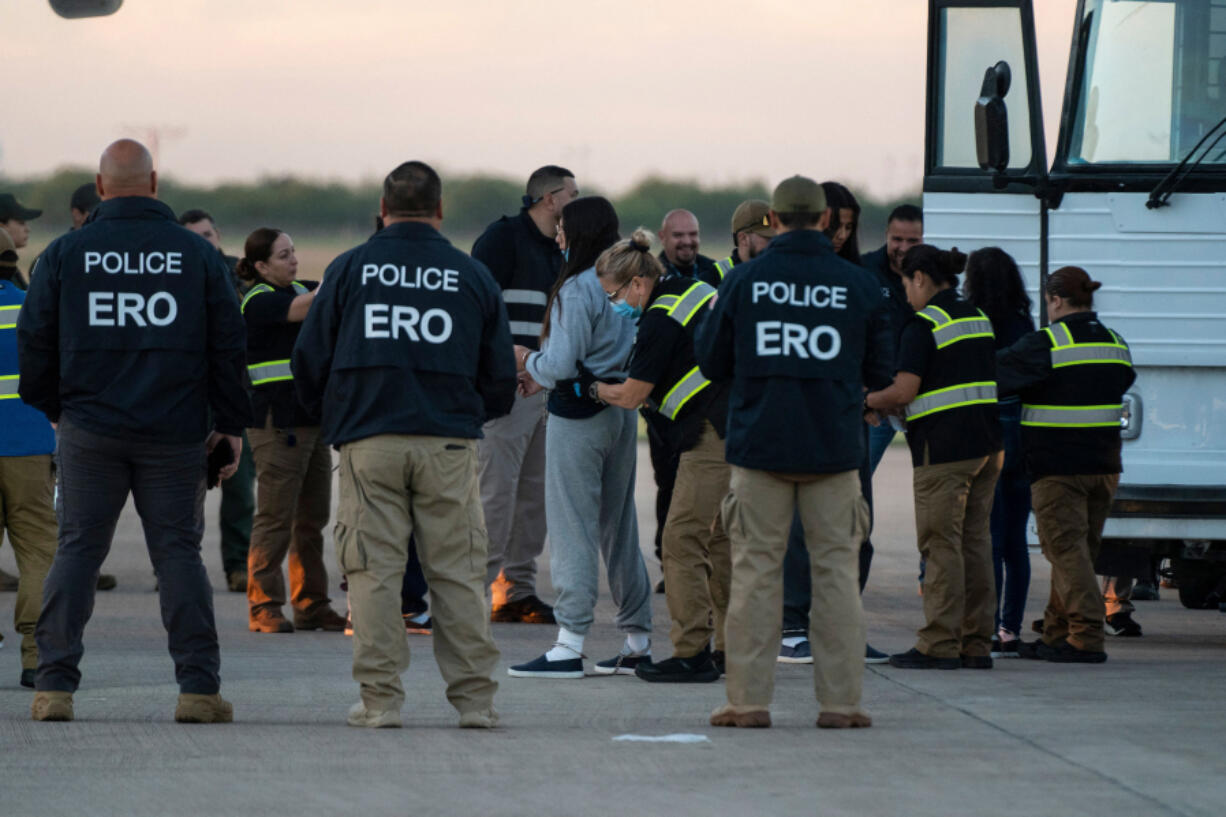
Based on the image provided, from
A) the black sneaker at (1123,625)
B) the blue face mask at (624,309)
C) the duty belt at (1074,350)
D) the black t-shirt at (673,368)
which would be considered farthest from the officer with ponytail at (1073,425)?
the blue face mask at (624,309)

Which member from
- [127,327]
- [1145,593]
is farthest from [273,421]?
[1145,593]

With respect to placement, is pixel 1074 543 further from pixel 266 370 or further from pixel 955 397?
pixel 266 370

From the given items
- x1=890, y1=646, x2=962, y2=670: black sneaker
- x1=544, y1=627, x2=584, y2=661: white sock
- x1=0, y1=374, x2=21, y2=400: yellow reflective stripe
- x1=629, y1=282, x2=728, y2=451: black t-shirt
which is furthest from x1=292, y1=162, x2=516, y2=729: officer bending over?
x1=890, y1=646, x2=962, y2=670: black sneaker

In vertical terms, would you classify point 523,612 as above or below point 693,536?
below

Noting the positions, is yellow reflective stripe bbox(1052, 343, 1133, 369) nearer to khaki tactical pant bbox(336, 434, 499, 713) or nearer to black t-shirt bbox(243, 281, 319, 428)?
khaki tactical pant bbox(336, 434, 499, 713)

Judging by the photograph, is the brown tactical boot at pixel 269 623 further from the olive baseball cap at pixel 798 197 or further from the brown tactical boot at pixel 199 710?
the olive baseball cap at pixel 798 197

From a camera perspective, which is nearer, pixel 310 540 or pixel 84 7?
pixel 310 540

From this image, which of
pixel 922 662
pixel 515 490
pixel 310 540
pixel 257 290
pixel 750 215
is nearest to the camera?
pixel 922 662

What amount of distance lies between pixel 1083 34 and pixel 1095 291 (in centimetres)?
134

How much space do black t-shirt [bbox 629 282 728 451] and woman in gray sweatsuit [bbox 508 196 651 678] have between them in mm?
203

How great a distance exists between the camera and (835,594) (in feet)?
20.7

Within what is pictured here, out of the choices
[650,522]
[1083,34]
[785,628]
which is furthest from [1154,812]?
[650,522]

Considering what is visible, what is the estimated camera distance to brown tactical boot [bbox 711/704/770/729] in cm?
632

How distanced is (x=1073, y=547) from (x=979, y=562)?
569 millimetres
